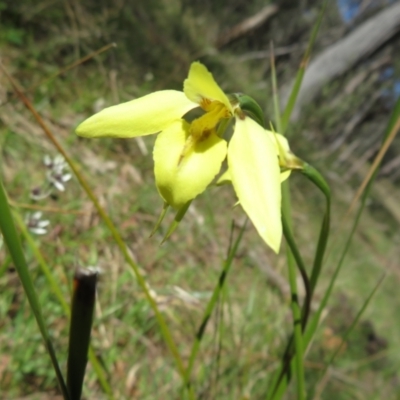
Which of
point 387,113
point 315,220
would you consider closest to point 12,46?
point 315,220

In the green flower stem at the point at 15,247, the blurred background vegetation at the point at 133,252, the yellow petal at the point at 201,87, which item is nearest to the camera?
the green flower stem at the point at 15,247

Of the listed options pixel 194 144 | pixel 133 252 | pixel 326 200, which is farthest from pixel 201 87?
pixel 133 252

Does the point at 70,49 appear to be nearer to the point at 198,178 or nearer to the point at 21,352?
the point at 21,352

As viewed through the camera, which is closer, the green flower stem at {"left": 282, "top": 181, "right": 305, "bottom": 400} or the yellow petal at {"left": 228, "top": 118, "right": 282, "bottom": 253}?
the yellow petal at {"left": 228, "top": 118, "right": 282, "bottom": 253}

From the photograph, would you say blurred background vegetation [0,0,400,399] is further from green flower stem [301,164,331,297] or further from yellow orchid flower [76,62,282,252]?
yellow orchid flower [76,62,282,252]

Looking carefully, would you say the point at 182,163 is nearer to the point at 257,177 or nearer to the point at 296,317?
the point at 257,177

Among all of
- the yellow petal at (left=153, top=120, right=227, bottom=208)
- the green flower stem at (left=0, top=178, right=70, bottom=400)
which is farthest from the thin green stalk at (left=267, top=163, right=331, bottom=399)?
the green flower stem at (left=0, top=178, right=70, bottom=400)

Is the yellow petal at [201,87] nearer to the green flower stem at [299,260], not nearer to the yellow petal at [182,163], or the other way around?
the yellow petal at [182,163]

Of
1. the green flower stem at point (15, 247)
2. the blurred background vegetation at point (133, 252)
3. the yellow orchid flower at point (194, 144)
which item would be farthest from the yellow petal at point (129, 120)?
the blurred background vegetation at point (133, 252)
